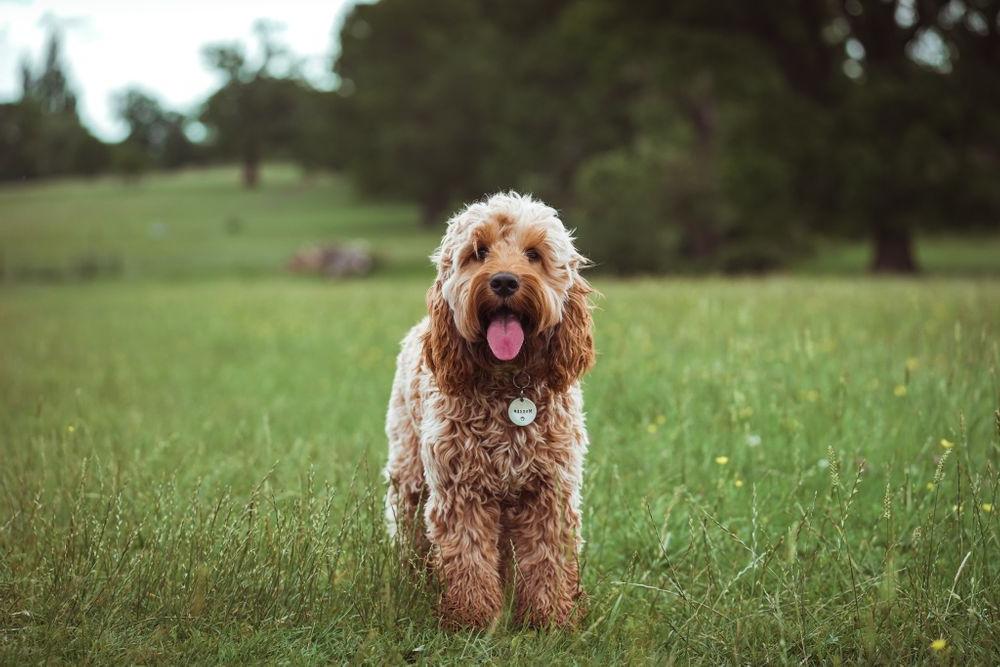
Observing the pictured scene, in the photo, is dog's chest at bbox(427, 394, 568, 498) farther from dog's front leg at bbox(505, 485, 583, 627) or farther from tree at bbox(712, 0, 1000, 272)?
tree at bbox(712, 0, 1000, 272)

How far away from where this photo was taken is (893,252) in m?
21.0

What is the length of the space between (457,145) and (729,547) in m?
34.7

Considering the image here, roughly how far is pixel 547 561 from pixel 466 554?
34cm

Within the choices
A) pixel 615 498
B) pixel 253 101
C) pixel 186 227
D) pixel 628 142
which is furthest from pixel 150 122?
pixel 615 498

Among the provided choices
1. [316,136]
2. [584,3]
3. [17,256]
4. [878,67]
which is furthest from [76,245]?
[878,67]

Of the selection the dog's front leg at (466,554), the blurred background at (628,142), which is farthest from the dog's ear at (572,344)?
the blurred background at (628,142)

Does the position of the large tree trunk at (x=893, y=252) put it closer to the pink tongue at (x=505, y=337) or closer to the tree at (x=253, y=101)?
the pink tongue at (x=505, y=337)

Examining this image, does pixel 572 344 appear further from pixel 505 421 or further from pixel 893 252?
pixel 893 252

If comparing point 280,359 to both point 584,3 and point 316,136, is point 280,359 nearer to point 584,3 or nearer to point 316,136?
point 584,3

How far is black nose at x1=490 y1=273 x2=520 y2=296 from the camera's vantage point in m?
3.05

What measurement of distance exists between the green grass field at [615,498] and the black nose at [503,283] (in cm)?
96

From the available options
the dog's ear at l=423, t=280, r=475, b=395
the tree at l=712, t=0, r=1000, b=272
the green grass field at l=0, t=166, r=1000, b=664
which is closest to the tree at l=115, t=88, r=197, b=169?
the tree at l=712, t=0, r=1000, b=272

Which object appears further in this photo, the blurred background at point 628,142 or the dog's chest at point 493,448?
the blurred background at point 628,142

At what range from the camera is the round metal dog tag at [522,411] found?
10.6 ft
